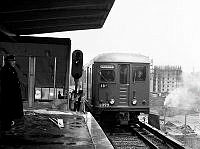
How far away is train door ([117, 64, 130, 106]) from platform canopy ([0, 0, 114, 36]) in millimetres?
4266

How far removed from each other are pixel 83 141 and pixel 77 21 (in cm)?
446

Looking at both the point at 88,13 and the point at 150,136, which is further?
the point at 150,136

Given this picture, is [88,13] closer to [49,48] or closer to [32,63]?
[49,48]

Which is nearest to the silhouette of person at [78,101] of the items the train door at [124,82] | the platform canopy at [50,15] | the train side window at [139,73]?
the platform canopy at [50,15]

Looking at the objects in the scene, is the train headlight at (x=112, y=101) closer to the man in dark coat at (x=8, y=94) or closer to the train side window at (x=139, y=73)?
the train side window at (x=139, y=73)

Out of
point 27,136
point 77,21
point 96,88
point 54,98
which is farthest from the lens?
point 96,88

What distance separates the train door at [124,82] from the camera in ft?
45.6

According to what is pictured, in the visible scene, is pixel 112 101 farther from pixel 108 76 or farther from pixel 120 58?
pixel 120 58

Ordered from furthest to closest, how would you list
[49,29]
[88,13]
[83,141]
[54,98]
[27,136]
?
[54,98] → [49,29] → [88,13] → [27,136] → [83,141]

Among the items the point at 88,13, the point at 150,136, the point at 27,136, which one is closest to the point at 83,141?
the point at 27,136

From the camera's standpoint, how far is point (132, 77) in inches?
550

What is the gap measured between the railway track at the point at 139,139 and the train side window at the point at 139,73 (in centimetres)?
194

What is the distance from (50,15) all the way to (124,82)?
661 cm

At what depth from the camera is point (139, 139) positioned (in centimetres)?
1145
